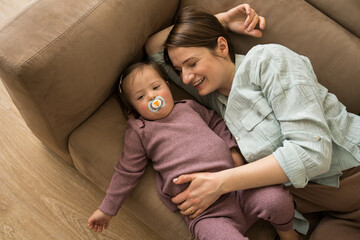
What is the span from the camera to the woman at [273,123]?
0.95 m

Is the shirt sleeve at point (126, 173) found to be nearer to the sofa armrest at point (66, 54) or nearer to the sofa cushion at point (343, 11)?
the sofa armrest at point (66, 54)

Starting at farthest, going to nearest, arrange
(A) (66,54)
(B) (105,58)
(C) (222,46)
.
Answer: (C) (222,46)
(B) (105,58)
(A) (66,54)

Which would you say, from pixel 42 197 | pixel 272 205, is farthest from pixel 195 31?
pixel 42 197

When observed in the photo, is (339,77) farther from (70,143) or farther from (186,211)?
(70,143)

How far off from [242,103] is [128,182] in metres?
0.47

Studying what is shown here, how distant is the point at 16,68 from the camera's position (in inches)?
33.4

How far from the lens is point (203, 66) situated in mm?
1085

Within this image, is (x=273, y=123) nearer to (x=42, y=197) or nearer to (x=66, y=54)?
(x=66, y=54)

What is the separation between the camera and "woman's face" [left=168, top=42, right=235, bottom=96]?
1088 mm

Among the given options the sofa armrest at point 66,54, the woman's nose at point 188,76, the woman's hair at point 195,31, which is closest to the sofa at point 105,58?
the sofa armrest at point 66,54

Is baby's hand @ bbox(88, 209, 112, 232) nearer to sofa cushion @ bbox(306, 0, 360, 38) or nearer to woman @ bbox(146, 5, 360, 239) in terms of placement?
woman @ bbox(146, 5, 360, 239)

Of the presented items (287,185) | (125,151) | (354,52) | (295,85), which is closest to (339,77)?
(354,52)

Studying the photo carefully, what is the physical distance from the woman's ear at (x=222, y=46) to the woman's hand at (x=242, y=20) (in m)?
0.09

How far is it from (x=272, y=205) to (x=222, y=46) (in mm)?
563
